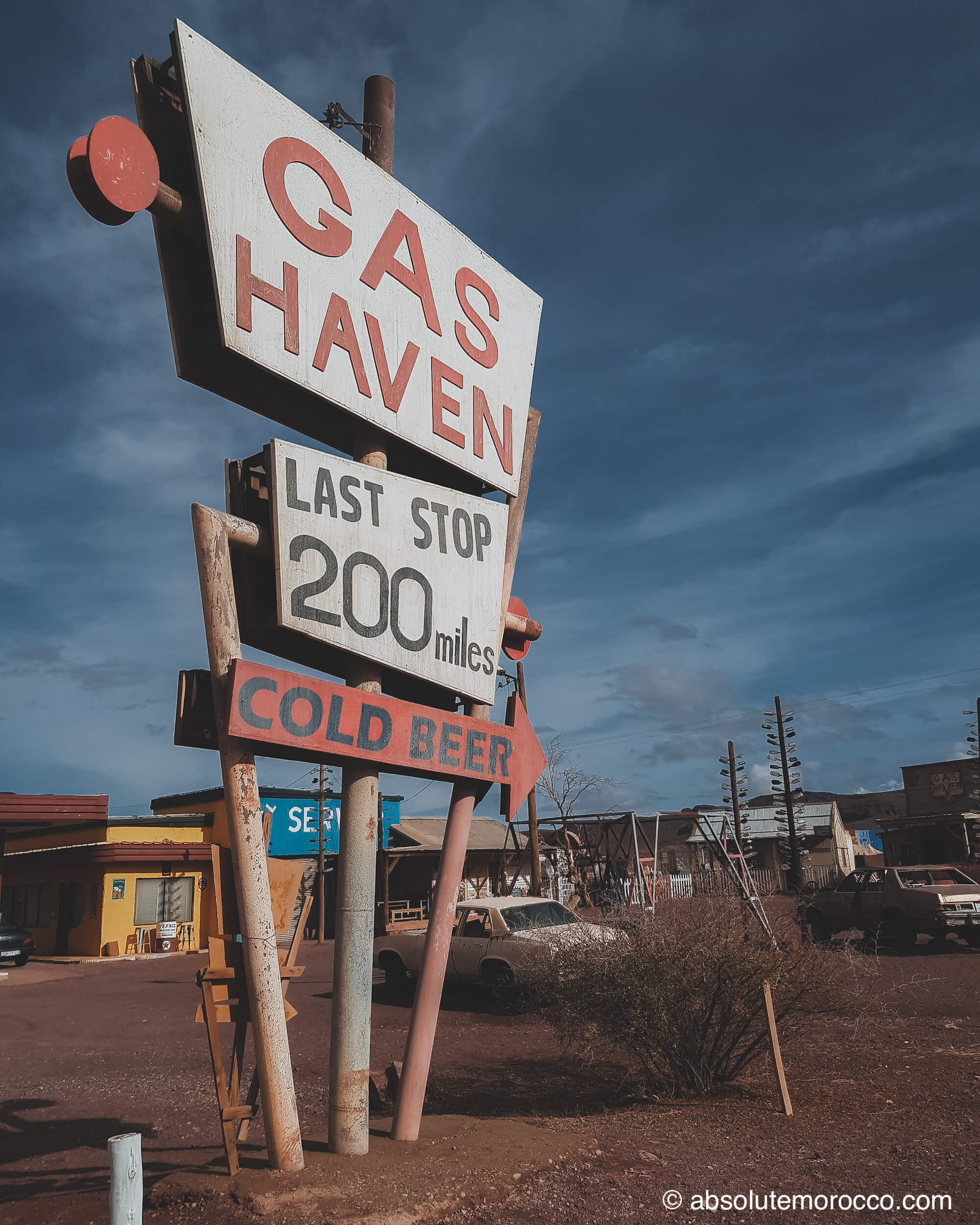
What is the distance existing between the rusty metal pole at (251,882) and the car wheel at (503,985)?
795 cm

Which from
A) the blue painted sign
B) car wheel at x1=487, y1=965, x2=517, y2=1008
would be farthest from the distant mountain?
car wheel at x1=487, y1=965, x2=517, y2=1008

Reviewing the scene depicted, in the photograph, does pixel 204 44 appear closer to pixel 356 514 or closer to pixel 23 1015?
pixel 356 514

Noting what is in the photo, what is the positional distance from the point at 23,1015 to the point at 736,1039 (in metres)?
11.9

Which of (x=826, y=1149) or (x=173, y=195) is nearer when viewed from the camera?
(x=173, y=195)

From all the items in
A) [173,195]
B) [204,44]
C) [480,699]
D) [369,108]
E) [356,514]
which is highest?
[369,108]

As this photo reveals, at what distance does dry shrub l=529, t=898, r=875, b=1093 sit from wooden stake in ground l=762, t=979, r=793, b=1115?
20cm

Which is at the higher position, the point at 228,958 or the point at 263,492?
the point at 263,492

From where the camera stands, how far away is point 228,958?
518 centimetres

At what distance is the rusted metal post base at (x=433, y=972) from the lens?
5500 millimetres

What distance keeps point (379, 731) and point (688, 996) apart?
3.42 meters

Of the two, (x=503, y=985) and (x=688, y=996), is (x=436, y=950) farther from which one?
(x=503, y=985)

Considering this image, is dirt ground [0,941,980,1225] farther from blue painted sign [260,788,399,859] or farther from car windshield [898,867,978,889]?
blue painted sign [260,788,399,859]

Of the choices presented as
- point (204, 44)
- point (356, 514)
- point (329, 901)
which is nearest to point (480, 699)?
point (356, 514)

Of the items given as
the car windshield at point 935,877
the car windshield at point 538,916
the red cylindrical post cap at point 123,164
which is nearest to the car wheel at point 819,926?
the car windshield at point 935,877
